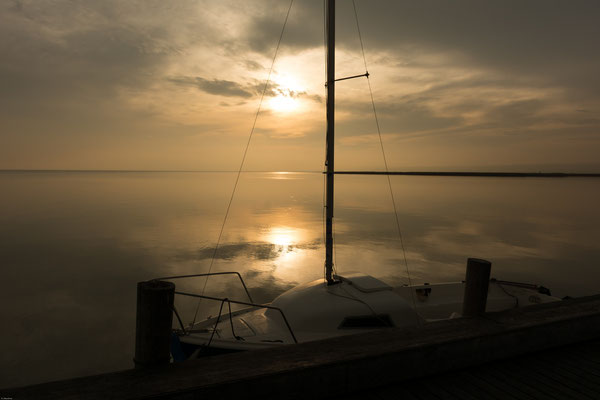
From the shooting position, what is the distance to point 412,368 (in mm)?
3877

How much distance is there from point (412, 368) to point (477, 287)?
1886mm

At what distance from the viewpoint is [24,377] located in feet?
28.6

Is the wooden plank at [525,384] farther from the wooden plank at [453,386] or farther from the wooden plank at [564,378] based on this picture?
the wooden plank at [453,386]

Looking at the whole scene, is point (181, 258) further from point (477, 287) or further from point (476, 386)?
point (476, 386)

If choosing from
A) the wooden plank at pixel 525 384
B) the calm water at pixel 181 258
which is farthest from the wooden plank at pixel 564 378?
the calm water at pixel 181 258

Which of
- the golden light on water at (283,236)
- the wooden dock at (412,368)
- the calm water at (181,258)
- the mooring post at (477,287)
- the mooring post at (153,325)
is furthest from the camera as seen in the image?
the golden light on water at (283,236)

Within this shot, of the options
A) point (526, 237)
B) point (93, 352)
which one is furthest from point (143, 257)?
point (526, 237)

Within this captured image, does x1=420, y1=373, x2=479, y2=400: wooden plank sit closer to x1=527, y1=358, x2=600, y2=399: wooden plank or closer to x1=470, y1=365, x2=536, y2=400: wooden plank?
x1=470, y1=365, x2=536, y2=400: wooden plank

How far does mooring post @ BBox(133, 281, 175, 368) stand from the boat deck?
6.76 feet

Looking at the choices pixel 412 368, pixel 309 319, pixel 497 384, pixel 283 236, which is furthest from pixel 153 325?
pixel 283 236

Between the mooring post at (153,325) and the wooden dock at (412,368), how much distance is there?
0.53 ft

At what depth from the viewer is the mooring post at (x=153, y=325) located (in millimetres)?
3416

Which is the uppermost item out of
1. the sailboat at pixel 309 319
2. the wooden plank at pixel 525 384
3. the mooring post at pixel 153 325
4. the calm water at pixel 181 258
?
the mooring post at pixel 153 325

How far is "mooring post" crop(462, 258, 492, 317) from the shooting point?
4.99 metres
